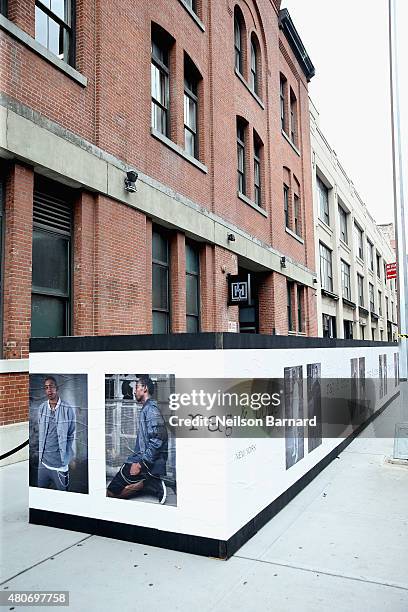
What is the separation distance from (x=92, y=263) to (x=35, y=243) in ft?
3.91

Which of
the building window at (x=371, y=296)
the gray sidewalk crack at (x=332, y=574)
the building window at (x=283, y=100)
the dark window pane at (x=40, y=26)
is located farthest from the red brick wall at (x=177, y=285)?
the building window at (x=371, y=296)

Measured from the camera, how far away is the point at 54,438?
15.7 feet

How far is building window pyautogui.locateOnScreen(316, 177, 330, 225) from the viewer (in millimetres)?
29516

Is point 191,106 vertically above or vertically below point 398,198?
above

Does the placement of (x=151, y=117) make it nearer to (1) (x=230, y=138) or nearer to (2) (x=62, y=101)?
(2) (x=62, y=101)

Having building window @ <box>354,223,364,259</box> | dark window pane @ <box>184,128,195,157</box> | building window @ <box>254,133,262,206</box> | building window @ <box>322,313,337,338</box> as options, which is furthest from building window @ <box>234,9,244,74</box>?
building window @ <box>354,223,364,259</box>

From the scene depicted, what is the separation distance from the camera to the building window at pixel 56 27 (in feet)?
29.3

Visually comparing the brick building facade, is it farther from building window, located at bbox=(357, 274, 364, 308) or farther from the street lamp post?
building window, located at bbox=(357, 274, 364, 308)

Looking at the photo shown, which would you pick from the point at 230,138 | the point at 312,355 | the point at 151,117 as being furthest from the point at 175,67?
the point at 312,355

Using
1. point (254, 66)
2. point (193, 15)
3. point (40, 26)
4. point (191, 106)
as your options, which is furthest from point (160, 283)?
point (254, 66)

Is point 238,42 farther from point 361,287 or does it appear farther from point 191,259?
point 361,287

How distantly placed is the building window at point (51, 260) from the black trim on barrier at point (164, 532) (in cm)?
432

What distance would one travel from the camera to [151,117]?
11.8m

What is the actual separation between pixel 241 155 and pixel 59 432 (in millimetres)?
15046
